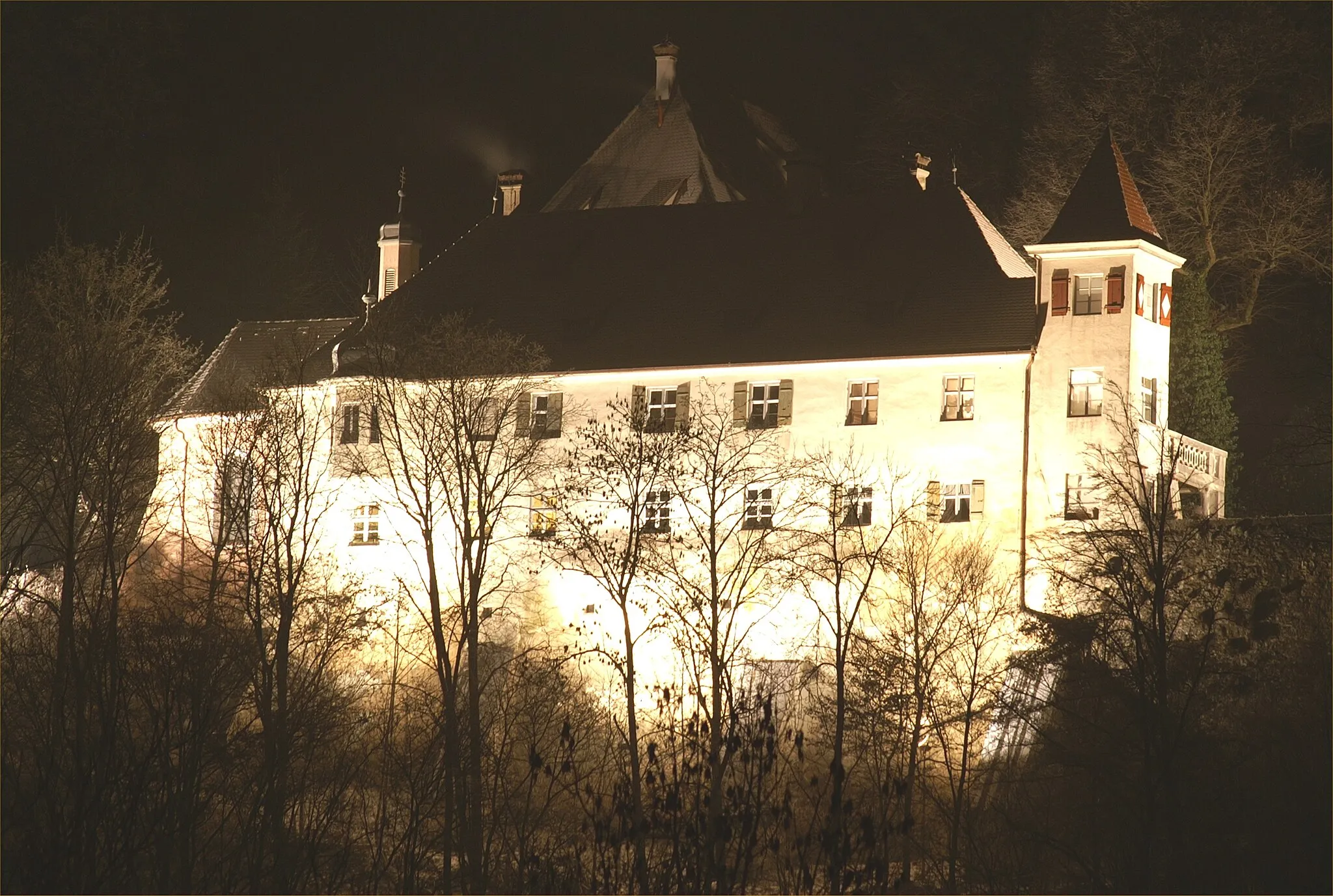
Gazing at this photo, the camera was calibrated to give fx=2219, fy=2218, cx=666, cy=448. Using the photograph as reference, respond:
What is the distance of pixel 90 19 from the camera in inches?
2160

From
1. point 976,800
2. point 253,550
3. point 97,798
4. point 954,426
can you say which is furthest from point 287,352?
point 97,798

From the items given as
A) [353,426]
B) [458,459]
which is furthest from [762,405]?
[353,426]

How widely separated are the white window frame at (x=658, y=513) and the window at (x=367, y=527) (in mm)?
6003

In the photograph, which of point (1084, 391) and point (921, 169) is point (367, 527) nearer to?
point (921, 169)

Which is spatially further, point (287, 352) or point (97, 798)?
point (287, 352)

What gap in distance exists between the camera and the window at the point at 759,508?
4194 centimetres

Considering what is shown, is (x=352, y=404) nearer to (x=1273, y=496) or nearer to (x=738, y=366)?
(x=738, y=366)

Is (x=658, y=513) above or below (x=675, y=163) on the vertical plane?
below

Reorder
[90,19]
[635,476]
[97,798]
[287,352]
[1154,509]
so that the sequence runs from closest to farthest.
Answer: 1. [97,798]
2. [1154,509]
3. [635,476]
4. [287,352]
5. [90,19]

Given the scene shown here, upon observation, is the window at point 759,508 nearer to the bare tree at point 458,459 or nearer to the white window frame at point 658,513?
the white window frame at point 658,513

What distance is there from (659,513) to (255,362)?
13086 millimetres

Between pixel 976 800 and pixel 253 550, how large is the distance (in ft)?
45.2

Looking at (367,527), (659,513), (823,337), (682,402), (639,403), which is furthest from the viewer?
(367,527)

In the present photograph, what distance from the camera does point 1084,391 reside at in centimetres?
4100
